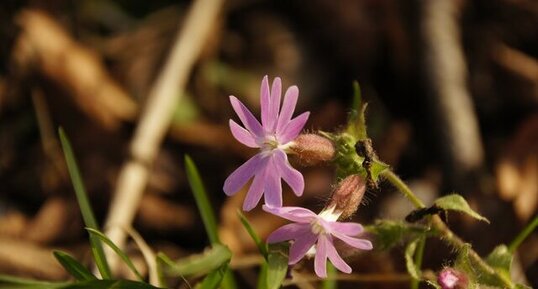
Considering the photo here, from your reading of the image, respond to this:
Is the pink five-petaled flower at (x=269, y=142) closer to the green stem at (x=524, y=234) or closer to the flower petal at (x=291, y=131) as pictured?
the flower petal at (x=291, y=131)

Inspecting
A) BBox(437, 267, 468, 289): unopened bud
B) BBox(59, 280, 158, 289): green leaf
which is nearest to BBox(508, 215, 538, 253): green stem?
BBox(437, 267, 468, 289): unopened bud

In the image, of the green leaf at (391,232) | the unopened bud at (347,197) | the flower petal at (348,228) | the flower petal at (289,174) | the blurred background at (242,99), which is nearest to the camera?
the flower petal at (348,228)

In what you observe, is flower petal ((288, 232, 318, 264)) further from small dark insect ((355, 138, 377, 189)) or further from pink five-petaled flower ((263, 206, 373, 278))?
small dark insect ((355, 138, 377, 189))

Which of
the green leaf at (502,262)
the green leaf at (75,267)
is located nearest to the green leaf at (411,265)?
the green leaf at (502,262)

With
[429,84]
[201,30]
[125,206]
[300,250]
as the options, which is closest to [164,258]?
[300,250]

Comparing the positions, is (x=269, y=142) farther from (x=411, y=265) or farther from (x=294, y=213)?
(x=411, y=265)

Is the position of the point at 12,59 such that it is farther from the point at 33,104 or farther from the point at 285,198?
the point at 285,198

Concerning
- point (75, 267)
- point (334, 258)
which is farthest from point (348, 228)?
point (75, 267)
